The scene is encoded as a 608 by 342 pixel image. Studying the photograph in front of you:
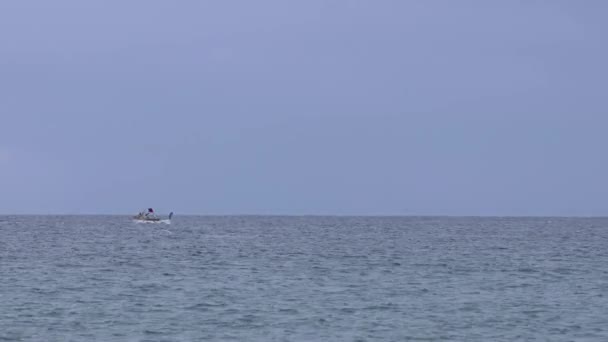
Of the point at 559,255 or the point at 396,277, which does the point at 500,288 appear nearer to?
the point at 396,277

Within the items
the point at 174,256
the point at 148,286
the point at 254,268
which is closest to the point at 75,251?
the point at 174,256

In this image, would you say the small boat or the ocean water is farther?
the small boat

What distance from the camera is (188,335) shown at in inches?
1341

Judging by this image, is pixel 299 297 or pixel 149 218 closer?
pixel 299 297

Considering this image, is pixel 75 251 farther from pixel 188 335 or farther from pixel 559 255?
pixel 188 335

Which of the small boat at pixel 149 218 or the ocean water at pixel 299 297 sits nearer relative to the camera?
the ocean water at pixel 299 297

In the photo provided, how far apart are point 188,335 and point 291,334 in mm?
3342

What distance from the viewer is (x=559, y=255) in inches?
3041

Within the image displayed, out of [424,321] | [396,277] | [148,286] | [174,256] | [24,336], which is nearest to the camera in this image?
[24,336]

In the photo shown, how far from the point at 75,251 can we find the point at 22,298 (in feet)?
116

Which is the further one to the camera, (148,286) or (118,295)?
(148,286)

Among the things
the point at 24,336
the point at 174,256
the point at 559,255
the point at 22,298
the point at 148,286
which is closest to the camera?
the point at 24,336

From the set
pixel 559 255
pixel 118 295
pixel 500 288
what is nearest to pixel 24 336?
pixel 118 295

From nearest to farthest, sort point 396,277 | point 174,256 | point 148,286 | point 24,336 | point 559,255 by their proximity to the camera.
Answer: point 24,336
point 148,286
point 396,277
point 174,256
point 559,255
